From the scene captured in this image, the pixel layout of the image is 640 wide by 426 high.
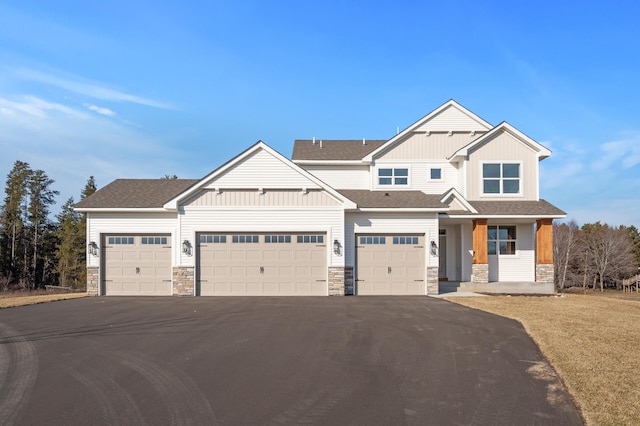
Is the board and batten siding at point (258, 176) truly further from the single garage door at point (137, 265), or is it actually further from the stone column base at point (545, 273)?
the stone column base at point (545, 273)

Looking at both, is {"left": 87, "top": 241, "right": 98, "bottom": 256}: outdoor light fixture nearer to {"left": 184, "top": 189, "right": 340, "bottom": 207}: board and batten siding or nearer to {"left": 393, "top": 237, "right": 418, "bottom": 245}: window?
{"left": 184, "top": 189, "right": 340, "bottom": 207}: board and batten siding

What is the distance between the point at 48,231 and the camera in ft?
179

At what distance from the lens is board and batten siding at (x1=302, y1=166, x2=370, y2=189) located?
24703 mm

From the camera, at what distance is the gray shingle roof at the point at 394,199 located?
1966cm

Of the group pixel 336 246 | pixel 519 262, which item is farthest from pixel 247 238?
pixel 519 262

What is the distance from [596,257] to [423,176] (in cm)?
4953

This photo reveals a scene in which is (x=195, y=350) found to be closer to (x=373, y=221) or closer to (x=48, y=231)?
(x=373, y=221)

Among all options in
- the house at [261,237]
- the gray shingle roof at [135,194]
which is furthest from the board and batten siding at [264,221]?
the gray shingle roof at [135,194]

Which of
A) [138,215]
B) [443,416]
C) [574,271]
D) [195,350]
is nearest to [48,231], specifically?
[138,215]

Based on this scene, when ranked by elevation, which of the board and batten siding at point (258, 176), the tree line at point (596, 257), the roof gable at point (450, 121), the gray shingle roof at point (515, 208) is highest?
the roof gable at point (450, 121)

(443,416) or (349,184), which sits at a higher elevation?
(349,184)

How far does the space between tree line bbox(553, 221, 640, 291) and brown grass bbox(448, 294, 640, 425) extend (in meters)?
46.7

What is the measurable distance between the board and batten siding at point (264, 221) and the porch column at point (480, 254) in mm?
6431

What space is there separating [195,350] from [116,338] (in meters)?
2.25
